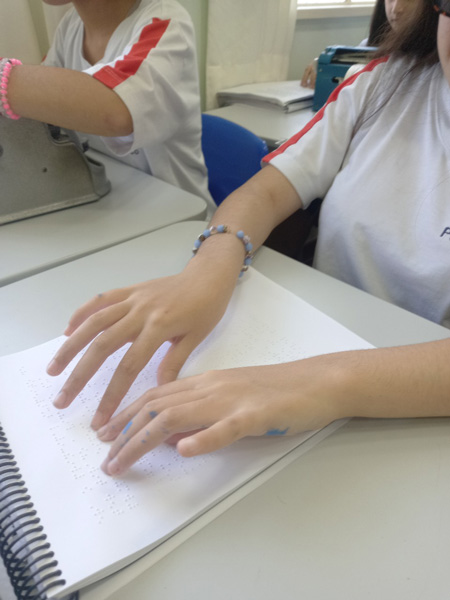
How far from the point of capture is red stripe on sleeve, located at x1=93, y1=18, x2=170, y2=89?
0.81m

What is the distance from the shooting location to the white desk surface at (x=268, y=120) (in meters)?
1.47

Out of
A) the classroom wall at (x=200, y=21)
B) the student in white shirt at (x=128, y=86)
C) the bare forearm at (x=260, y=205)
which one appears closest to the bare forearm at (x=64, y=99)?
the student in white shirt at (x=128, y=86)

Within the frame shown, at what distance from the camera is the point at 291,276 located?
665 mm

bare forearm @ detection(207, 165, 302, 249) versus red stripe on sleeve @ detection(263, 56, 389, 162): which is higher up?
red stripe on sleeve @ detection(263, 56, 389, 162)

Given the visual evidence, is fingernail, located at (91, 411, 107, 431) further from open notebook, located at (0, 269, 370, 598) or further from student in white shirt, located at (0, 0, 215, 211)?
student in white shirt, located at (0, 0, 215, 211)

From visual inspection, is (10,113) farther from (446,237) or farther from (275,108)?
(275,108)

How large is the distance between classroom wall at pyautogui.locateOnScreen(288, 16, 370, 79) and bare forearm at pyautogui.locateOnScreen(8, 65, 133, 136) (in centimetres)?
173

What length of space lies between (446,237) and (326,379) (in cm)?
36

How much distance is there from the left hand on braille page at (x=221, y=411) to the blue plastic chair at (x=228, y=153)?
2.58ft

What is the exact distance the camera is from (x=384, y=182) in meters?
0.71

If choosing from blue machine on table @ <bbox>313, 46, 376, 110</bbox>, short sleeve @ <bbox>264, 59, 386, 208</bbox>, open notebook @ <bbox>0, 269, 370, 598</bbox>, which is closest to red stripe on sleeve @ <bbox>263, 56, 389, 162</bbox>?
short sleeve @ <bbox>264, 59, 386, 208</bbox>

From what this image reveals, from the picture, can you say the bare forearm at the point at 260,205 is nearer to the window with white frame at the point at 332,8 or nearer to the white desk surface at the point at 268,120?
the white desk surface at the point at 268,120

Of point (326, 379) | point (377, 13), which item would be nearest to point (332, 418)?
point (326, 379)

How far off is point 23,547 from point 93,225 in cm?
60
